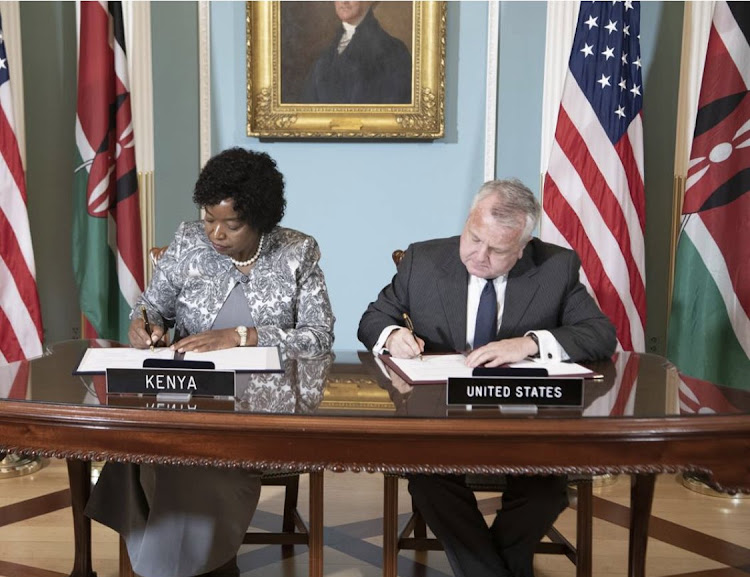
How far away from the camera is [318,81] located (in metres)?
4.18

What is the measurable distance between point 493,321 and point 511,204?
373 millimetres

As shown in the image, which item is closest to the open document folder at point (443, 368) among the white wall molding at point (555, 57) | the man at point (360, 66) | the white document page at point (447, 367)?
the white document page at point (447, 367)

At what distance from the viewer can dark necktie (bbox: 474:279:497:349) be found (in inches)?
101

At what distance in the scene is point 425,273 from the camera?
266 cm

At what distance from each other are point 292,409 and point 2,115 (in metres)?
2.55

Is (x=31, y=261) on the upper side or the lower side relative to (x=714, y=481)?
upper

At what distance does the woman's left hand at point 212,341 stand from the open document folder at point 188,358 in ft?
0.10

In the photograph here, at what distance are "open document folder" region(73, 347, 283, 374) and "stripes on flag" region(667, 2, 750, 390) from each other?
2083 millimetres

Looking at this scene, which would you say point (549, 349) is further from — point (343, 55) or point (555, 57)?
point (343, 55)

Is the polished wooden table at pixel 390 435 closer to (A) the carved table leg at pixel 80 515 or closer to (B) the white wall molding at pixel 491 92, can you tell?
(A) the carved table leg at pixel 80 515

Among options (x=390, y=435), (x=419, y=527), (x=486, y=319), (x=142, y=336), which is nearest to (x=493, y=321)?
(x=486, y=319)

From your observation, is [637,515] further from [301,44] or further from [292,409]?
[301,44]

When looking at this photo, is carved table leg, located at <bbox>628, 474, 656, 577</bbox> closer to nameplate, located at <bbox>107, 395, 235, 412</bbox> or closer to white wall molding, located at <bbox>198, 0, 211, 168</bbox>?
nameplate, located at <bbox>107, 395, 235, 412</bbox>

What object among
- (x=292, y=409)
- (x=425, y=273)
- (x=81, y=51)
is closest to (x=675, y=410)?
(x=292, y=409)
